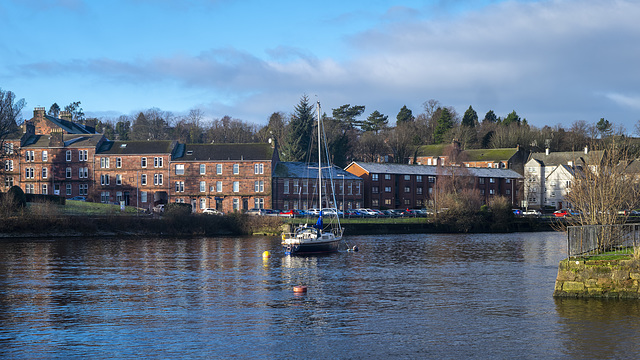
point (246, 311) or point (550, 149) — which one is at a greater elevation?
point (550, 149)

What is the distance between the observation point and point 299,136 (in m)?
135

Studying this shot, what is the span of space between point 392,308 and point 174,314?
398 inches

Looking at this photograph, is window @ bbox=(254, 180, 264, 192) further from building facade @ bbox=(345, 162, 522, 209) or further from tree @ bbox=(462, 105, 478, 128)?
tree @ bbox=(462, 105, 478, 128)

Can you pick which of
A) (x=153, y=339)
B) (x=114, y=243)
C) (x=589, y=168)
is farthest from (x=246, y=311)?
(x=114, y=243)

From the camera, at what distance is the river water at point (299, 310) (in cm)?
2352

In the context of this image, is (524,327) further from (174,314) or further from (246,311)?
(174,314)

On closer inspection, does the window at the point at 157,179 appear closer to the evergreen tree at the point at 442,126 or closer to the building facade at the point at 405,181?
the building facade at the point at 405,181

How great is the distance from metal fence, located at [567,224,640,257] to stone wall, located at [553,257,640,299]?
1.45 meters

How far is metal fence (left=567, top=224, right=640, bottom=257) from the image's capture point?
3155 centimetres

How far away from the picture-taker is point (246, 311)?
100ft

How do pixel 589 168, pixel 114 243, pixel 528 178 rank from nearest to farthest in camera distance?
pixel 589 168, pixel 114 243, pixel 528 178

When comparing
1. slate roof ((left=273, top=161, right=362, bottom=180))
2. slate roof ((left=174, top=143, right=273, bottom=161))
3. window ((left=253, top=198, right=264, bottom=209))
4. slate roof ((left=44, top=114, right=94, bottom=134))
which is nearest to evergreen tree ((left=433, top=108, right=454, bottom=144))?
slate roof ((left=273, top=161, right=362, bottom=180))

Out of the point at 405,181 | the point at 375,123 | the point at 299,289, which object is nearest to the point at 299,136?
the point at 405,181

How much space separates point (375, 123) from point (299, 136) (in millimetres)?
58663
